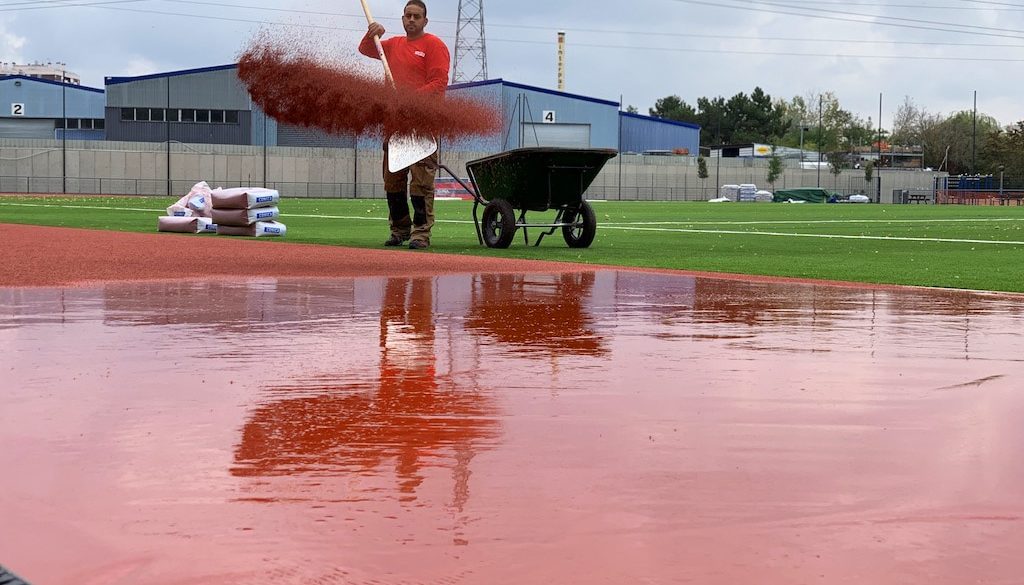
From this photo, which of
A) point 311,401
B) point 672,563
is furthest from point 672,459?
point 311,401

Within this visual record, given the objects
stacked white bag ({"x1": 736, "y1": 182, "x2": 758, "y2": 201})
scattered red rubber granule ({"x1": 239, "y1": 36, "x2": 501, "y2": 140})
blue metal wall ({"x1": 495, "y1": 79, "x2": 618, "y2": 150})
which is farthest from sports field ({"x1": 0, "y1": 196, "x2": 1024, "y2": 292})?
stacked white bag ({"x1": 736, "y1": 182, "x2": 758, "y2": 201})

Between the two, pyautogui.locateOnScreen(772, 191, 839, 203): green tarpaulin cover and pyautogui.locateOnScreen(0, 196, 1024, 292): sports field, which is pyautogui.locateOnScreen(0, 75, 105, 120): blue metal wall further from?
pyautogui.locateOnScreen(0, 196, 1024, 292): sports field

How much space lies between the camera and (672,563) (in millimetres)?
3494

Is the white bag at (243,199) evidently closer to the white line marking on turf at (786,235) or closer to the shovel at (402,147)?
the shovel at (402,147)

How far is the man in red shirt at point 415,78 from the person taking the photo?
14.6 m

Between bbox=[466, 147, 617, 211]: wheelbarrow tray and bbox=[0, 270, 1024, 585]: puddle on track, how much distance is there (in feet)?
28.9

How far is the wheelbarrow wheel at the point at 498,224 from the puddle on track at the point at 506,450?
8.92 meters

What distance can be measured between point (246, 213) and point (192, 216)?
6.25 feet

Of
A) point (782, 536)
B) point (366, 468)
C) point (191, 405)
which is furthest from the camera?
point (191, 405)

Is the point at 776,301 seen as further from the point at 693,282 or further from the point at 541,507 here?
the point at 541,507

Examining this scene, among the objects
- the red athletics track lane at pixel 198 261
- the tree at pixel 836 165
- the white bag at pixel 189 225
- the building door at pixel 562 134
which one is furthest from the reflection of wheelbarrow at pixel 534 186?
the tree at pixel 836 165

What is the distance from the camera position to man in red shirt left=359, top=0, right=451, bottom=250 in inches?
576

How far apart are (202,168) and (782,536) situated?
236ft

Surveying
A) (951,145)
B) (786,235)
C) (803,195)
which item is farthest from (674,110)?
(786,235)
